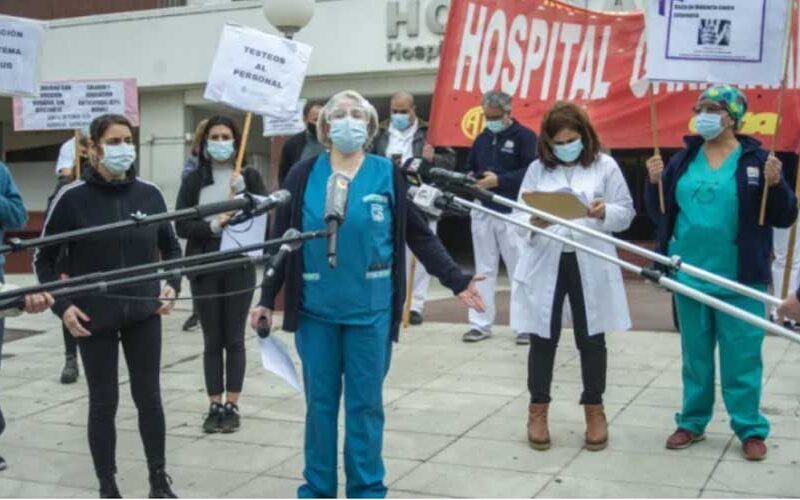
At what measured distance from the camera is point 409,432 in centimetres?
630

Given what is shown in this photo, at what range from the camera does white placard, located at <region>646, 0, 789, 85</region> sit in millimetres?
5809

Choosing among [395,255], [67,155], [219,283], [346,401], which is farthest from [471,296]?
[67,155]

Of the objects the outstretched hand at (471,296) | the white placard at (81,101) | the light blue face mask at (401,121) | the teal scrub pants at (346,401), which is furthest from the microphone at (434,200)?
the white placard at (81,101)

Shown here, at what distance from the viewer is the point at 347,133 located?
476cm

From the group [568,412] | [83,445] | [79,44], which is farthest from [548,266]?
[79,44]

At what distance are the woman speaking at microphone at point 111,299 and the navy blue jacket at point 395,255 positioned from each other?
0.56m

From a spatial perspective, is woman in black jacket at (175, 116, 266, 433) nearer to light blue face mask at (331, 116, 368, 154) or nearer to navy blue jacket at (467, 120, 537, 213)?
light blue face mask at (331, 116, 368, 154)

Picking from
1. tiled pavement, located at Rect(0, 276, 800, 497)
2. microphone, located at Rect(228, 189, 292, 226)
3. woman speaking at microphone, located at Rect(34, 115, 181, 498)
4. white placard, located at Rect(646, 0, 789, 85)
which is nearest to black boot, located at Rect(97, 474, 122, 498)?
woman speaking at microphone, located at Rect(34, 115, 181, 498)

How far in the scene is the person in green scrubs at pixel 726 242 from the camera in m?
5.57

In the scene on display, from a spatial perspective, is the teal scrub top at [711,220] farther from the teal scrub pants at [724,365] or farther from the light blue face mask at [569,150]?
the light blue face mask at [569,150]

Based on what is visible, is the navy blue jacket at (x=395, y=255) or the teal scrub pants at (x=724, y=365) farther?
the teal scrub pants at (x=724, y=365)

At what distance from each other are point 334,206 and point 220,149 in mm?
2233

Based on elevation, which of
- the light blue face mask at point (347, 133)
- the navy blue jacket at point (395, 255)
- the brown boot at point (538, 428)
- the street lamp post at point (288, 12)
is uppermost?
the street lamp post at point (288, 12)

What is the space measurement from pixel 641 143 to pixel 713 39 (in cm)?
400
